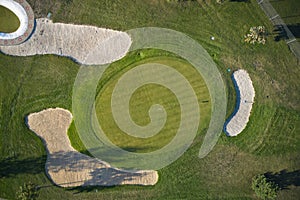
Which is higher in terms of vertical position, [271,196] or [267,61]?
[267,61]

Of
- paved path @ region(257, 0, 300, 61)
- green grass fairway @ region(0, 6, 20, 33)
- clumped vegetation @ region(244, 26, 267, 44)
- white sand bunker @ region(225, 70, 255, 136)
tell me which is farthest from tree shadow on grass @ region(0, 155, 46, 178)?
paved path @ region(257, 0, 300, 61)

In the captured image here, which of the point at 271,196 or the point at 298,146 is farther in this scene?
the point at 298,146

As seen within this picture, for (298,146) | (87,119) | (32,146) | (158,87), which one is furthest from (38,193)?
(298,146)

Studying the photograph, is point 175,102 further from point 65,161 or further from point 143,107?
point 65,161

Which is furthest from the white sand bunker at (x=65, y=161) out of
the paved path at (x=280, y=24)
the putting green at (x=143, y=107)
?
the paved path at (x=280, y=24)

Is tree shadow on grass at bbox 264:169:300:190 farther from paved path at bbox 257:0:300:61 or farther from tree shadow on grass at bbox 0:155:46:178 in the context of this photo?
tree shadow on grass at bbox 0:155:46:178

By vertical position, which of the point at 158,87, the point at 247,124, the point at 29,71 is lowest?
the point at 247,124

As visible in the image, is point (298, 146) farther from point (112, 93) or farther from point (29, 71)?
point (29, 71)

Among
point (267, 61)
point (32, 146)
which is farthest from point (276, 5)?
point (32, 146)
